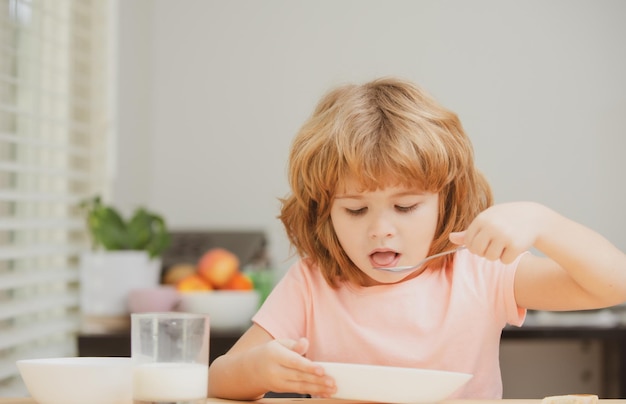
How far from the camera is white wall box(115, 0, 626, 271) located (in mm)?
2910

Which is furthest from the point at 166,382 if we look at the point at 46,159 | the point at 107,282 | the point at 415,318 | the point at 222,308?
the point at 46,159

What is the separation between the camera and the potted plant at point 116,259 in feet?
6.97

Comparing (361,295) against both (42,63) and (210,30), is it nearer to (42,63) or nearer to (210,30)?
(42,63)

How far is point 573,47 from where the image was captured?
291 centimetres

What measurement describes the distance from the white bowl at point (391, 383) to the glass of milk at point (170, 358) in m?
0.13

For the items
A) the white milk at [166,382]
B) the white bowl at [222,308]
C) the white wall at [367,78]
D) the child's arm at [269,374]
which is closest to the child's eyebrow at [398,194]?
the child's arm at [269,374]

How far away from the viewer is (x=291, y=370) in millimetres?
918

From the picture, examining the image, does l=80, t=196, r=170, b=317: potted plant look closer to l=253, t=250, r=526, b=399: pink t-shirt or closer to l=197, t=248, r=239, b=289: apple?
l=197, t=248, r=239, b=289: apple

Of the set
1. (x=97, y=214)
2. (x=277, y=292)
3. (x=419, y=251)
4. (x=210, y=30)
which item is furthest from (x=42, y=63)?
(x=419, y=251)

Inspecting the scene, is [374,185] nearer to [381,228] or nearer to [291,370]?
[381,228]

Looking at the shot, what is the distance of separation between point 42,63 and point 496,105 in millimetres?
1536

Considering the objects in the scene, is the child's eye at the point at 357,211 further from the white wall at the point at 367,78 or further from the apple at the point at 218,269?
the white wall at the point at 367,78

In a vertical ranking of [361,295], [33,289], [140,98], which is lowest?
[33,289]

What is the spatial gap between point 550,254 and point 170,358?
0.48m
